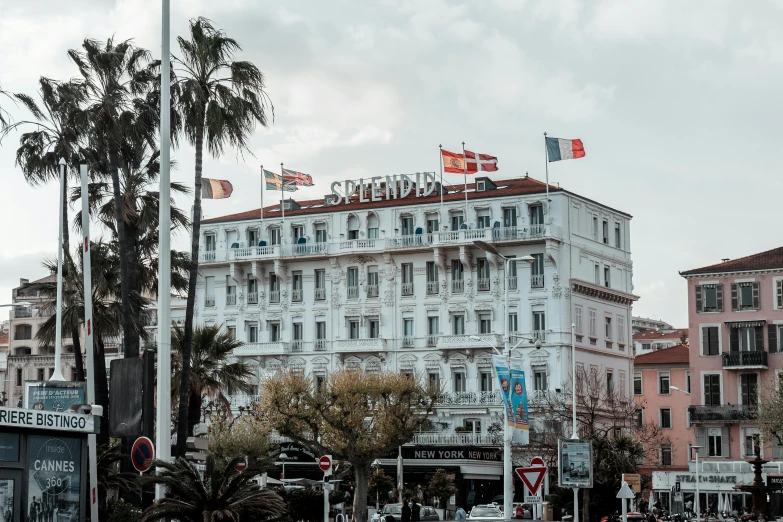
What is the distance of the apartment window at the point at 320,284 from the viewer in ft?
294

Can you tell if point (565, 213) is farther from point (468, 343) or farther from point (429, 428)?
point (429, 428)

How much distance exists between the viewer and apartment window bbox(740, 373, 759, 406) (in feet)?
274

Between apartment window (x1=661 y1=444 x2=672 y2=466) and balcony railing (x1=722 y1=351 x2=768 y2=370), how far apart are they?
19408 millimetres

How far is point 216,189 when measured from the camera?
241ft

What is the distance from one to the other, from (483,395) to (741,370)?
17.0 m

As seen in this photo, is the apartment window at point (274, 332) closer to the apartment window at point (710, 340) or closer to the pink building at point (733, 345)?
the pink building at point (733, 345)

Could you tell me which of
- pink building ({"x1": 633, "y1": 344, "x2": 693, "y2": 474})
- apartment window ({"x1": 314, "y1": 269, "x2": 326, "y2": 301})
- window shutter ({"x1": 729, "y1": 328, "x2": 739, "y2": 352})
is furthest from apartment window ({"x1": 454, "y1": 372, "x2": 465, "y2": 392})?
pink building ({"x1": 633, "y1": 344, "x2": 693, "y2": 474})

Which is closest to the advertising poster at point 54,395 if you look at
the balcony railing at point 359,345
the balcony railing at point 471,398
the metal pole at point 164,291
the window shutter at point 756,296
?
the metal pole at point 164,291

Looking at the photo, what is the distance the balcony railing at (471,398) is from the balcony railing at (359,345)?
5.75 metres

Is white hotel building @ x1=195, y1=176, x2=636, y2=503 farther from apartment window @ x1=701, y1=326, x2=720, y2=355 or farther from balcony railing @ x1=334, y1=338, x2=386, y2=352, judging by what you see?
apartment window @ x1=701, y1=326, x2=720, y2=355

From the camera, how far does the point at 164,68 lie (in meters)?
24.1

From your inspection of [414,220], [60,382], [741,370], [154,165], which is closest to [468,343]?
[414,220]

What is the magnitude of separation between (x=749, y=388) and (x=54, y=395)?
66.1 m

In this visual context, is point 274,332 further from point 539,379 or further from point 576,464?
point 576,464
